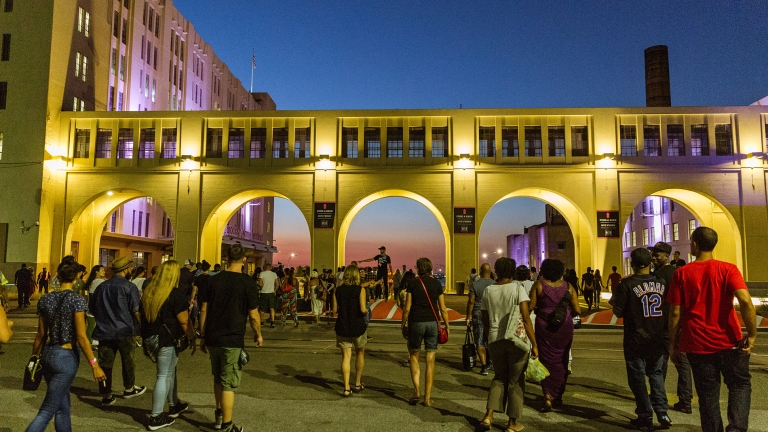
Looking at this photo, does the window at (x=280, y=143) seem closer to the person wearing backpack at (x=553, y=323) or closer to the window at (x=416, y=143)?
the window at (x=416, y=143)

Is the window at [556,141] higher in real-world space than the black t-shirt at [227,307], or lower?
higher

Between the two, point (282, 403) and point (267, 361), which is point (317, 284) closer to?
point (267, 361)

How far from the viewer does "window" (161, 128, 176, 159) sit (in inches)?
1252

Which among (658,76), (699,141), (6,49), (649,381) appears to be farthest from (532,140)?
(6,49)

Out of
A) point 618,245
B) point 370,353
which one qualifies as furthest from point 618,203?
point 370,353

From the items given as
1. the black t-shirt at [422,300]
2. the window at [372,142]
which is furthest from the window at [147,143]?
the black t-shirt at [422,300]

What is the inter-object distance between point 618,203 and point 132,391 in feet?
91.4

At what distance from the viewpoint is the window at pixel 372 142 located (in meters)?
31.2

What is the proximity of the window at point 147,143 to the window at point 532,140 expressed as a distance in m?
21.4

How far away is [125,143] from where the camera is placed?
32.1 metres

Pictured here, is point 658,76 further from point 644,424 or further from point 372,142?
point 644,424

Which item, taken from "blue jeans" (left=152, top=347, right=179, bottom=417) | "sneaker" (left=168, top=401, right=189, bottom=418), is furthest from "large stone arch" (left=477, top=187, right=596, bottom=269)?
"blue jeans" (left=152, top=347, right=179, bottom=417)

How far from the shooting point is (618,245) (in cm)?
2925

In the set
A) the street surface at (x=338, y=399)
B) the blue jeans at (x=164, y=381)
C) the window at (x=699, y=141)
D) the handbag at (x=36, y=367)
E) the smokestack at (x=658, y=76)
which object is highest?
the smokestack at (x=658, y=76)
